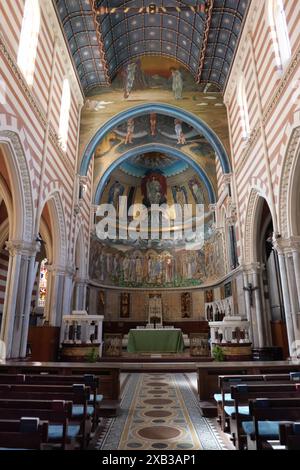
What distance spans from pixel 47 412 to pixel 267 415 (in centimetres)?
223

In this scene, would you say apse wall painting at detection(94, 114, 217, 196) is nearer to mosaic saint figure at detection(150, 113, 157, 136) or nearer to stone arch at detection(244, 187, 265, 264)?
mosaic saint figure at detection(150, 113, 157, 136)

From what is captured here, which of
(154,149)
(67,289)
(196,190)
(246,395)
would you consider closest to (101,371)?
(246,395)

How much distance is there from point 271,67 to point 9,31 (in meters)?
9.34

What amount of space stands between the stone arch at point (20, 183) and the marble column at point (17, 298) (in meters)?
0.47

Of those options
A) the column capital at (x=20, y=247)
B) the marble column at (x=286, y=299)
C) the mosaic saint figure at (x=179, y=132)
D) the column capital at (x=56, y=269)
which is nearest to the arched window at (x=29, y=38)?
the column capital at (x=20, y=247)

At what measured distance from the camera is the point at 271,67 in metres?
12.4

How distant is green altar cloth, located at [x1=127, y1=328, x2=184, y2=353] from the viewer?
1734 cm

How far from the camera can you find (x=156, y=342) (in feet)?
57.2

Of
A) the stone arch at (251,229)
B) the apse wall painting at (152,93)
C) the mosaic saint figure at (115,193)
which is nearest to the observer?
the stone arch at (251,229)

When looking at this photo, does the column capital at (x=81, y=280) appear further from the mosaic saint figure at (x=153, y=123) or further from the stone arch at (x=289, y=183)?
the stone arch at (x=289, y=183)

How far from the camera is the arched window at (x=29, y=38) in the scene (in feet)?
38.8

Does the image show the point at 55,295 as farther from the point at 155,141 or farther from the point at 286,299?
the point at 155,141

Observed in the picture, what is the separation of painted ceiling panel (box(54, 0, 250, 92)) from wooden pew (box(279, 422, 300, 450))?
55.2 ft
